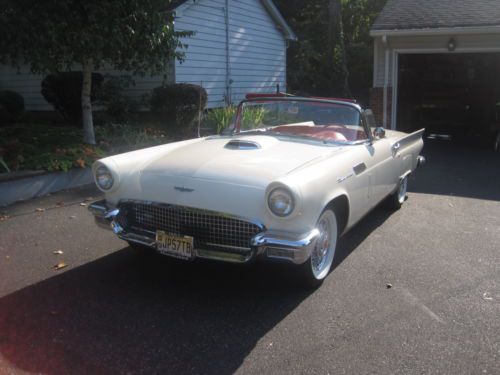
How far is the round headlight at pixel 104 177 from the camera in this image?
4.08m

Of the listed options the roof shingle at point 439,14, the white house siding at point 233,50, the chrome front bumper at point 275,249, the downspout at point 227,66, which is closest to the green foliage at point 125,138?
the white house siding at point 233,50

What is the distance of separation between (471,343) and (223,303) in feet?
5.49

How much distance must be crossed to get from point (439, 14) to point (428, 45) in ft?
2.67

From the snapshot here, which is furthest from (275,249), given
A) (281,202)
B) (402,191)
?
(402,191)

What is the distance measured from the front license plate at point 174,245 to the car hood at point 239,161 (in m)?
0.47

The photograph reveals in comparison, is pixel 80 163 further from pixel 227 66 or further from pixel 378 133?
pixel 227 66

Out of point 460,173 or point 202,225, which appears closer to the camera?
point 202,225

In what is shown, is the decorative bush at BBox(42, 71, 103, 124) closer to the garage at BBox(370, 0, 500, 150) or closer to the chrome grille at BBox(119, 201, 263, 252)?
the garage at BBox(370, 0, 500, 150)

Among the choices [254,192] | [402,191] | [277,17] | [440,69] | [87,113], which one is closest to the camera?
[254,192]

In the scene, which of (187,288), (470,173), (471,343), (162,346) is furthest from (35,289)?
(470,173)

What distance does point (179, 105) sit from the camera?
37.0ft

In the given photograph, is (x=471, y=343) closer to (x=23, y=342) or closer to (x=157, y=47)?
(x=23, y=342)

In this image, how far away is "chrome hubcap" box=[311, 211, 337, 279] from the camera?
3.94 m

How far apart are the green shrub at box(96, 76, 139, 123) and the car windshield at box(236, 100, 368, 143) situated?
23.5 feet
